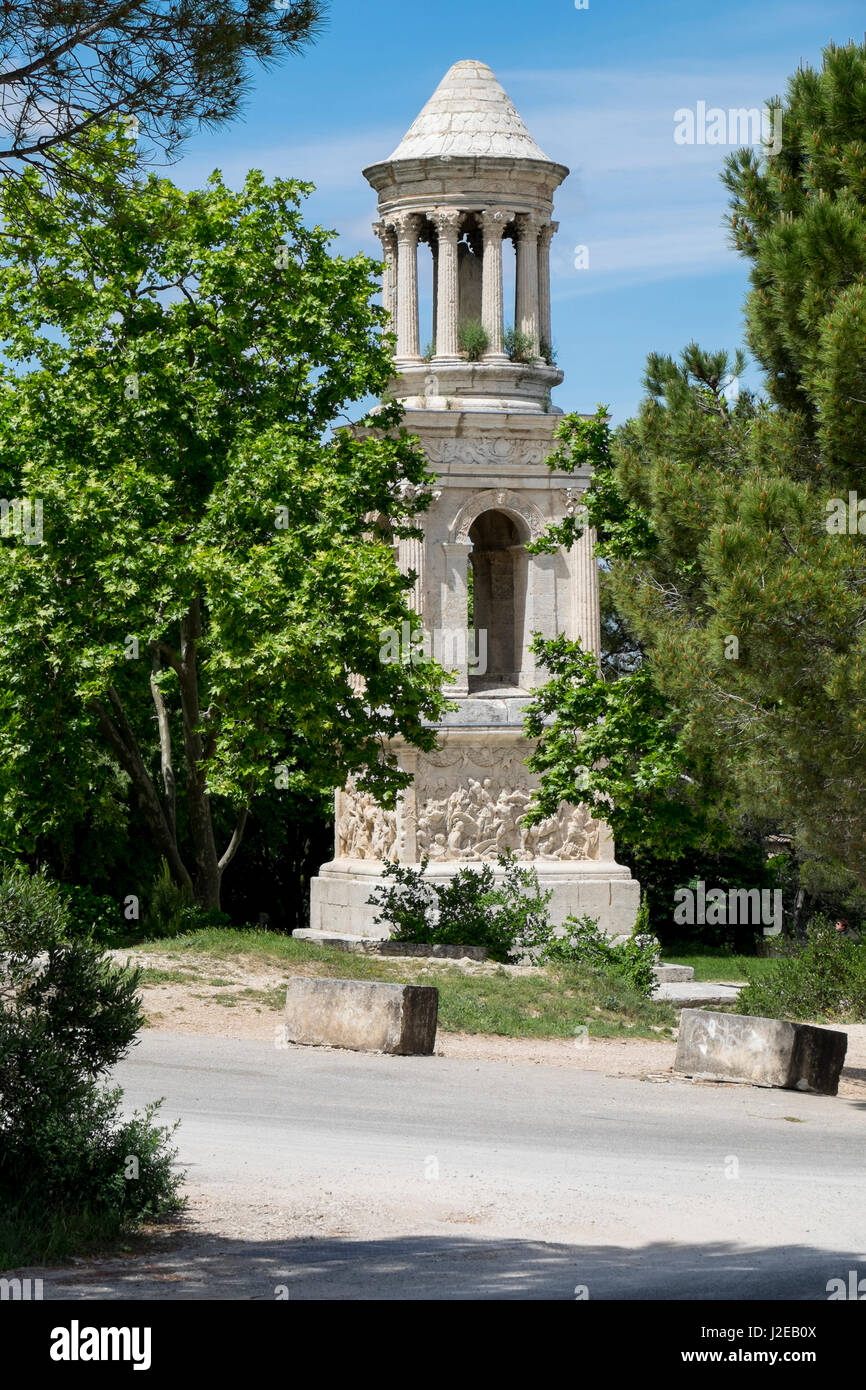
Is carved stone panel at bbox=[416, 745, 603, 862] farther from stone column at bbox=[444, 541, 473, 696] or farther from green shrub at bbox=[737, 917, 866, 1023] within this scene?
green shrub at bbox=[737, 917, 866, 1023]

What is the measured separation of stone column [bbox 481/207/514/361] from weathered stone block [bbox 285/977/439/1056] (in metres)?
15.0

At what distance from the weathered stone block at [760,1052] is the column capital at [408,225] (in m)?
17.2

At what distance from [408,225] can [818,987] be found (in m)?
15.1

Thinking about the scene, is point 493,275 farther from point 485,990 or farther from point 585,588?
point 485,990

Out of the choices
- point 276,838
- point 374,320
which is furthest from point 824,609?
point 276,838

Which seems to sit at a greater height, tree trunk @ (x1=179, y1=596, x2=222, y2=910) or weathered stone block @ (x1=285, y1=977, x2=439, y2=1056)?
tree trunk @ (x1=179, y1=596, x2=222, y2=910)

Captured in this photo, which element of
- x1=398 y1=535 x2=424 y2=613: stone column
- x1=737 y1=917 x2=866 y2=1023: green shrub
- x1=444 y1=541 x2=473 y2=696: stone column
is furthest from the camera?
x1=444 y1=541 x2=473 y2=696: stone column

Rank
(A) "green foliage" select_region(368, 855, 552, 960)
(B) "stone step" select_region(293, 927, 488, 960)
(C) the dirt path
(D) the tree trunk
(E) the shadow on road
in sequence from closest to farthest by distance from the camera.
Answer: (E) the shadow on road, (C) the dirt path, (B) "stone step" select_region(293, 927, 488, 960), (A) "green foliage" select_region(368, 855, 552, 960), (D) the tree trunk

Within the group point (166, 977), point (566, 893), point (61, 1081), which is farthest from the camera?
point (566, 893)

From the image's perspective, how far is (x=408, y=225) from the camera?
1179 inches

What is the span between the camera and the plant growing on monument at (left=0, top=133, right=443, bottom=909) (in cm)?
2367

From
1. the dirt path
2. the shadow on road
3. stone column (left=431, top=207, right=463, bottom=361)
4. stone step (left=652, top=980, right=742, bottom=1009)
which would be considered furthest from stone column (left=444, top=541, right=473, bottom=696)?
the shadow on road

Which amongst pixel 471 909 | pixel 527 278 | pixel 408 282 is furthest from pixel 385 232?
pixel 471 909
